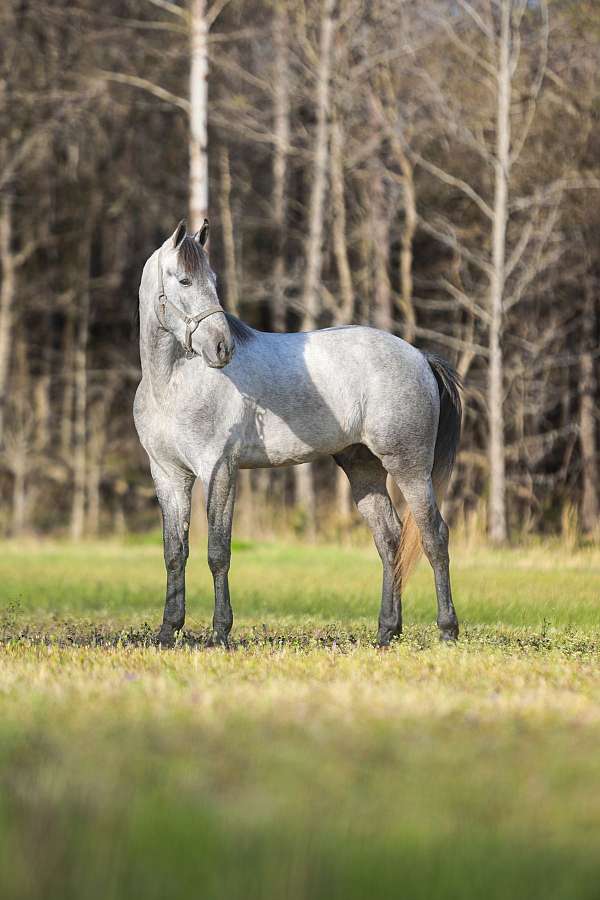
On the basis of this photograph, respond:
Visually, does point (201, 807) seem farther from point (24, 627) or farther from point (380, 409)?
point (24, 627)

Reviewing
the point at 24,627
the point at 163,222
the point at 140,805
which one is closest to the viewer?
the point at 140,805

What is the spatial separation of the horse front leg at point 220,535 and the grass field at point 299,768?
0.18 m

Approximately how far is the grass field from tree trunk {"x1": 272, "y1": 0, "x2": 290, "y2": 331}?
1376 cm

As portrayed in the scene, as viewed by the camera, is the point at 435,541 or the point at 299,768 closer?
the point at 299,768

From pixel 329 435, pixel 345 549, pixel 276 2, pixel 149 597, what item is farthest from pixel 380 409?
pixel 276 2

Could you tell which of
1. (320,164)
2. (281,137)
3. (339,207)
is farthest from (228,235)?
(320,164)

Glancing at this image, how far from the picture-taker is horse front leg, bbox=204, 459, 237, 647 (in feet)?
24.8

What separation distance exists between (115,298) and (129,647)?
19.6 meters

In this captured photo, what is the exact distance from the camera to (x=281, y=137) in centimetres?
2136

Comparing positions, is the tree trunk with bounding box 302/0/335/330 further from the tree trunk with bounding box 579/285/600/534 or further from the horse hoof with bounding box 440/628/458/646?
the horse hoof with bounding box 440/628/458/646

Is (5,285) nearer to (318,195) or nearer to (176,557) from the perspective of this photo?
(318,195)

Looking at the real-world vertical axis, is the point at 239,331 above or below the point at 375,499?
above

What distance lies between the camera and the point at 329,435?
8094 millimetres

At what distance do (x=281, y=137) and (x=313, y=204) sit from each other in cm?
193
